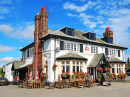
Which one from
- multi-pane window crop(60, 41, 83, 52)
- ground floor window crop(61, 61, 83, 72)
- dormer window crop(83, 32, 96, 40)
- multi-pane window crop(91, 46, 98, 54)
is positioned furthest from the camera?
dormer window crop(83, 32, 96, 40)

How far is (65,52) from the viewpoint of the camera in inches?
830

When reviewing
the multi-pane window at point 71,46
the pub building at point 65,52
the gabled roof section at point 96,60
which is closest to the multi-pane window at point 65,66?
the pub building at point 65,52

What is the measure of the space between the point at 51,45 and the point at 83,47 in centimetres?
583

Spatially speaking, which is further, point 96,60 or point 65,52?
point 96,60

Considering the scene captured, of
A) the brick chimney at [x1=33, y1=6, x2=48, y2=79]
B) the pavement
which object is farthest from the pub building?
the pavement

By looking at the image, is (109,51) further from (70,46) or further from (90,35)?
(70,46)

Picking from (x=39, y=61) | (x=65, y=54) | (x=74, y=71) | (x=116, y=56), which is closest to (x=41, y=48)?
(x=39, y=61)

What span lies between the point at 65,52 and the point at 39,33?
5.18 meters

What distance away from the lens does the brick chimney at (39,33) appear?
22.0 metres

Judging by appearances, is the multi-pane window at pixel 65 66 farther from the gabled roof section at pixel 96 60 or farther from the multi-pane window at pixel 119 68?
the multi-pane window at pixel 119 68

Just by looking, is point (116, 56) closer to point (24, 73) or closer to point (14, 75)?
point (24, 73)

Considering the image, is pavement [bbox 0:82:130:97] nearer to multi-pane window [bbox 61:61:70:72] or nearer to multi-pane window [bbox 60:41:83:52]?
multi-pane window [bbox 61:61:70:72]

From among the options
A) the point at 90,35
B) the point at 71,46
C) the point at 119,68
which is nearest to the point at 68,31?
the point at 71,46

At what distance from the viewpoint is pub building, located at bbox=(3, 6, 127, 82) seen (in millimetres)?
19922
